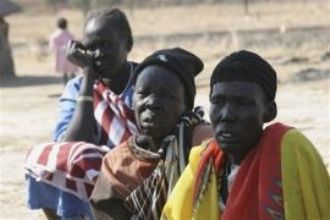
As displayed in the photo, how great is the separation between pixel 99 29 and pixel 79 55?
149mm

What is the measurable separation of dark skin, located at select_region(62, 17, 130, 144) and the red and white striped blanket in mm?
72

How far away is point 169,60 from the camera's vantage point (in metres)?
3.96

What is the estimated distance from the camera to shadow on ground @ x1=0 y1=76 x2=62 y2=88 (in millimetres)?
24453

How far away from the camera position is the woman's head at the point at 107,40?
483 centimetres

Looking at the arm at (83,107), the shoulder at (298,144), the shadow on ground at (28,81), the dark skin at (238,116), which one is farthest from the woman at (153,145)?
the shadow on ground at (28,81)

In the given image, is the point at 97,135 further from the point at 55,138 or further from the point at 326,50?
the point at 326,50

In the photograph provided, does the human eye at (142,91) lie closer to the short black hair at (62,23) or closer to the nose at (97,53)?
the nose at (97,53)

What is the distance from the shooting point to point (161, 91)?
3912 millimetres

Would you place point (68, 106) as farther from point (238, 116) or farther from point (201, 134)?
point (238, 116)

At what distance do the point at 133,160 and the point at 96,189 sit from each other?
0.18 m

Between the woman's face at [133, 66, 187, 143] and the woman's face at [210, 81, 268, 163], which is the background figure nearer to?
the woman's face at [133, 66, 187, 143]

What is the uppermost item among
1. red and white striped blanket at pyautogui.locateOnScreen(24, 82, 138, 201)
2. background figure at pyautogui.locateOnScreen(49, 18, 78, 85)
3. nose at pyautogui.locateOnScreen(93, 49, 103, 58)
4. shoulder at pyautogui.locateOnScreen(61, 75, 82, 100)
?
nose at pyautogui.locateOnScreen(93, 49, 103, 58)

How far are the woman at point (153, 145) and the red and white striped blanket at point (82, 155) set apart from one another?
1.89ft

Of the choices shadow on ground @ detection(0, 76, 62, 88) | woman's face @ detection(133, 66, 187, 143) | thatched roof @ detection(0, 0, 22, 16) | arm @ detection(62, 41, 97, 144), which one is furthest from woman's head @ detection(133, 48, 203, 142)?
thatched roof @ detection(0, 0, 22, 16)
